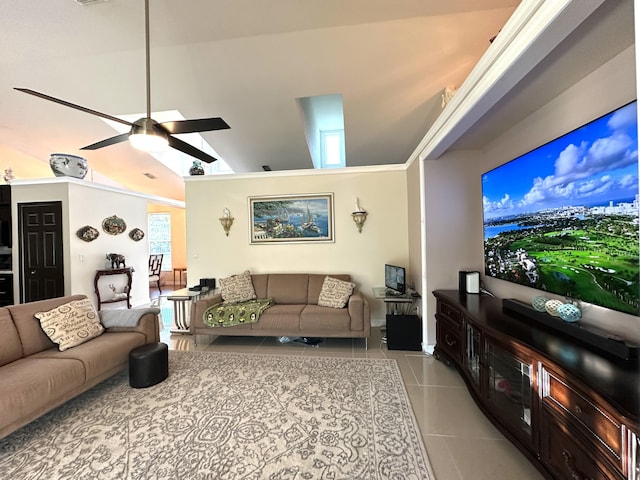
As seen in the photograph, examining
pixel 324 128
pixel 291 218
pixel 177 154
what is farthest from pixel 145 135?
pixel 177 154

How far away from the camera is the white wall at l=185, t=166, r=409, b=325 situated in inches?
172

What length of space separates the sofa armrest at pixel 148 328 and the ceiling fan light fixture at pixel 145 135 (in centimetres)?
179

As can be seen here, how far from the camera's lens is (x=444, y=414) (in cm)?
216

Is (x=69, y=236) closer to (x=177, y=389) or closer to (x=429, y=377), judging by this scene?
(x=177, y=389)

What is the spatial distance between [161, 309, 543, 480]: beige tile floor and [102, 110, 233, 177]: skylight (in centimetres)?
402

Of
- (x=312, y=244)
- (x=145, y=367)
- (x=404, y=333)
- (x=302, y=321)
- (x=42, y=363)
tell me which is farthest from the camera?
(x=312, y=244)

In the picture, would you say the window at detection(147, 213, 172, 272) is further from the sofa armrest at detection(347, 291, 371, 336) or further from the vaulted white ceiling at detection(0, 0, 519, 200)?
the sofa armrest at detection(347, 291, 371, 336)

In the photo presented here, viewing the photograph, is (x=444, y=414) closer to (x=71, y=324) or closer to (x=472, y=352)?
(x=472, y=352)

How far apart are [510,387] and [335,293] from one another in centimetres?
223

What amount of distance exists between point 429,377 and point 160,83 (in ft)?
16.2

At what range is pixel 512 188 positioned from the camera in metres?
2.42

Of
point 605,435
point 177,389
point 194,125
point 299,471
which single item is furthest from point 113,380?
point 605,435

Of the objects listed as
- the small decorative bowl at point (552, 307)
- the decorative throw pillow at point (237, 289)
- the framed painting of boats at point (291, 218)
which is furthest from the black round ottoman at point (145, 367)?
the small decorative bowl at point (552, 307)

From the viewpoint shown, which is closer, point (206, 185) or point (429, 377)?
point (429, 377)
